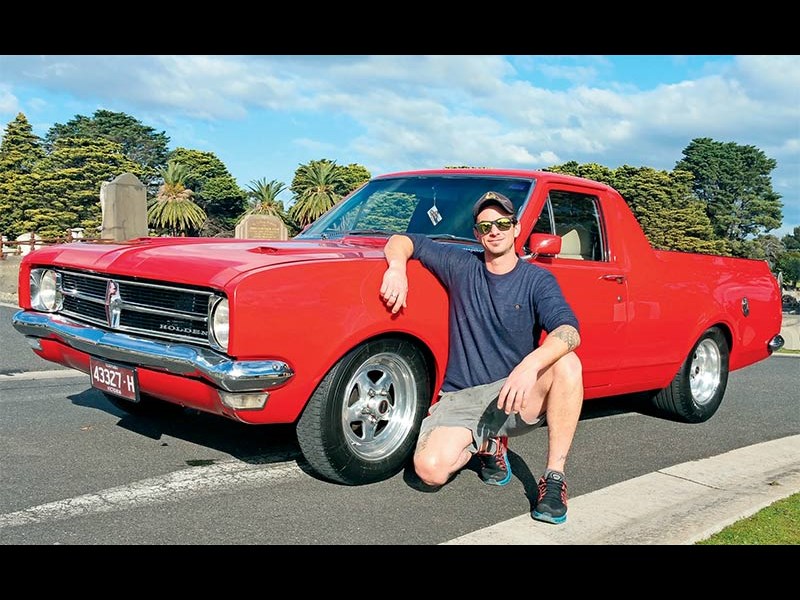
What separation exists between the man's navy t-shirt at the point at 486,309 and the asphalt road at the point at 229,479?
0.68 meters

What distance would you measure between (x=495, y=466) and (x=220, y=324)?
5.64ft

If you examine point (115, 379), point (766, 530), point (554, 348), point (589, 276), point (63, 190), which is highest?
point (63, 190)

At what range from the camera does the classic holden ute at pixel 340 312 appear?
12.6ft

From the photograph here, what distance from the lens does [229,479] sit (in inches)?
171

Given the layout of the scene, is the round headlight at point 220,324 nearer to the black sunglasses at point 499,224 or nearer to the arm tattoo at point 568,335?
the black sunglasses at point 499,224

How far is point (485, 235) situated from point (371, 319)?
752 mm

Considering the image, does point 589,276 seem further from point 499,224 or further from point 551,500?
point 551,500

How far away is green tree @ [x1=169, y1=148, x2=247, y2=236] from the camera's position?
92.4m

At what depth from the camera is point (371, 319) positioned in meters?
4.05

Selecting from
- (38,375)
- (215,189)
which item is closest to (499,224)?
(38,375)

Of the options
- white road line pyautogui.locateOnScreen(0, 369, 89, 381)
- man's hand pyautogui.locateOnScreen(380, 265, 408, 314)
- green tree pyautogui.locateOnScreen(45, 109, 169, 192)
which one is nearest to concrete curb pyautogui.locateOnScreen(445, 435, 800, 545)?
man's hand pyautogui.locateOnScreen(380, 265, 408, 314)
